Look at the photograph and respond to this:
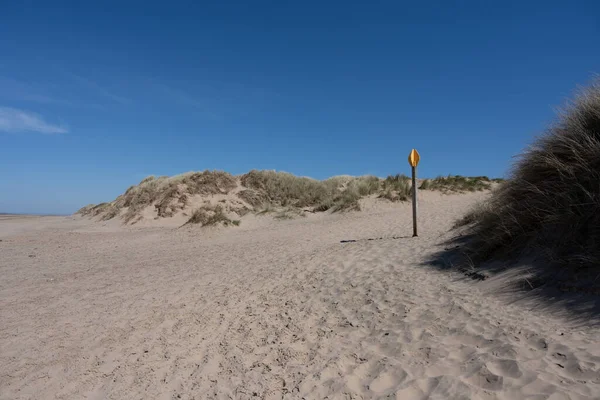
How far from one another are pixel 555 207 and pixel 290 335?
3.99 meters

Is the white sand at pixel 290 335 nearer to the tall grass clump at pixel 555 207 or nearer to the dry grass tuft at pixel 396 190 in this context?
the tall grass clump at pixel 555 207

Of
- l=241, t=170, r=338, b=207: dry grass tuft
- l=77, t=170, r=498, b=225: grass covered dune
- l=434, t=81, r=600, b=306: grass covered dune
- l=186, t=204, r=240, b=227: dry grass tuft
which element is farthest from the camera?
l=241, t=170, r=338, b=207: dry grass tuft

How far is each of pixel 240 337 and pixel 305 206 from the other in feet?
55.6

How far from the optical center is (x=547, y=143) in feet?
19.8

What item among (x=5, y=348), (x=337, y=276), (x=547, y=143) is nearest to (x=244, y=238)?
(x=337, y=276)

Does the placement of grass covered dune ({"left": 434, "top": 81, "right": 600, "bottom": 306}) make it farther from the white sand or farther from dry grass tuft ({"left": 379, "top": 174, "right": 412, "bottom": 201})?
dry grass tuft ({"left": 379, "top": 174, "right": 412, "bottom": 201})

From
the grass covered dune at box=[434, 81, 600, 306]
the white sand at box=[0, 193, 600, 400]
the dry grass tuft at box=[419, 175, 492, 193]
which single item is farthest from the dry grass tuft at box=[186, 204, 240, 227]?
the grass covered dune at box=[434, 81, 600, 306]

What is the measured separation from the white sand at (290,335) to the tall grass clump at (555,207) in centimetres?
89

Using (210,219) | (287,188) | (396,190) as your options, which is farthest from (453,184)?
(210,219)

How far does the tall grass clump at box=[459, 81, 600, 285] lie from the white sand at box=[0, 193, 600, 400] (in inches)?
35.0

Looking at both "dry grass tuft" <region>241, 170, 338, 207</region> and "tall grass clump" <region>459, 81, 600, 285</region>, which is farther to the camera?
"dry grass tuft" <region>241, 170, 338, 207</region>

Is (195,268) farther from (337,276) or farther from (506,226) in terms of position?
(506,226)

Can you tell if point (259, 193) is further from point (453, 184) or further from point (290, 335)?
point (290, 335)

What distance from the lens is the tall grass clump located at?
4.38 m
